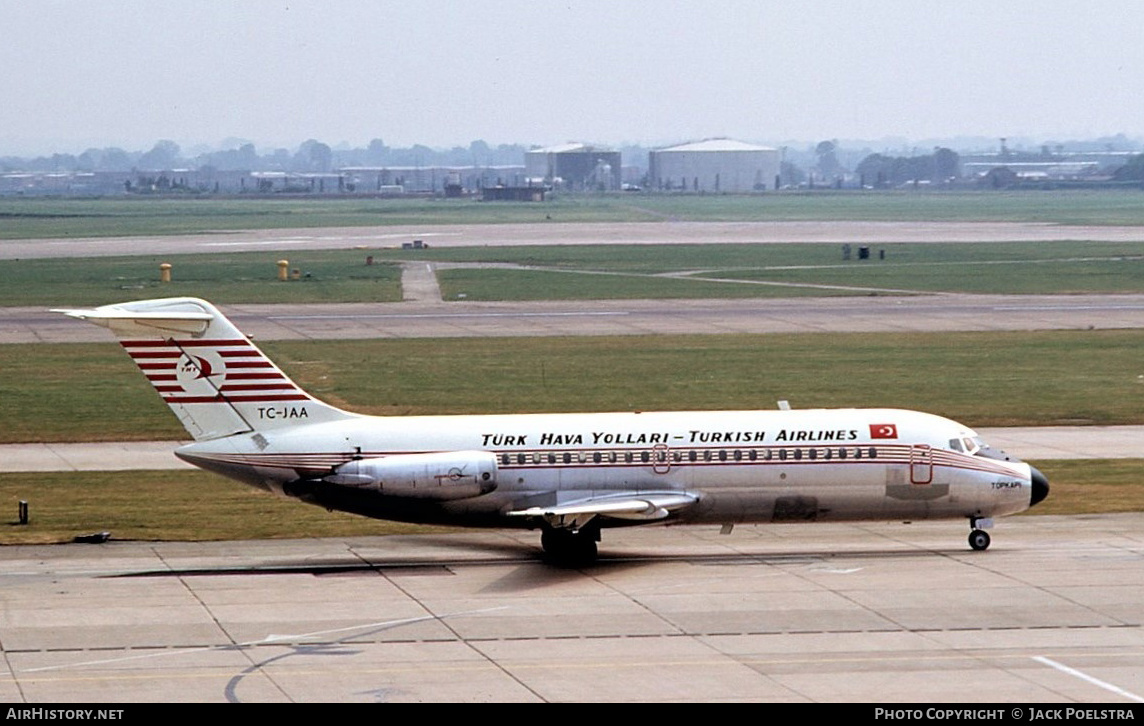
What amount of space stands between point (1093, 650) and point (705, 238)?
5850 inches

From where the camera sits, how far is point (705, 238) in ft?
580

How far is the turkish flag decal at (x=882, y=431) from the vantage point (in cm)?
3800

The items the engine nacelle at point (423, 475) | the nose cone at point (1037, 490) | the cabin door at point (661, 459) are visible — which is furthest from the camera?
the nose cone at point (1037, 490)

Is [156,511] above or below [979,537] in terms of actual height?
below

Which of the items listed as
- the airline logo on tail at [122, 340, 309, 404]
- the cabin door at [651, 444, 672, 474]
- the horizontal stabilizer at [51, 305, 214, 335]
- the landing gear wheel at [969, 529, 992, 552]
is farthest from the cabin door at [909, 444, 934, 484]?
the horizontal stabilizer at [51, 305, 214, 335]

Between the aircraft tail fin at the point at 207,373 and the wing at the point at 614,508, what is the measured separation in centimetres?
588

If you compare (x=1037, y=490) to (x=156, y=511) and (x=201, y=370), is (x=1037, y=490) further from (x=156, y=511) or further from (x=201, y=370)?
(x=156, y=511)

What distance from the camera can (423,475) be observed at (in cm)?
3684

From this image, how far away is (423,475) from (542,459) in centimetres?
261

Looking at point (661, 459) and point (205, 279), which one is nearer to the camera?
point (661, 459)

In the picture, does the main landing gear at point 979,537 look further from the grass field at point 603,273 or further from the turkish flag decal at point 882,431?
the grass field at point 603,273

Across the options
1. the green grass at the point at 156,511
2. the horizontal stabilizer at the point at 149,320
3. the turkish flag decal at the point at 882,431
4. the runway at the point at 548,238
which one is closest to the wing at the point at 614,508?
the turkish flag decal at the point at 882,431

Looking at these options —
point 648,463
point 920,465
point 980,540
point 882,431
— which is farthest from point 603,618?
point 980,540

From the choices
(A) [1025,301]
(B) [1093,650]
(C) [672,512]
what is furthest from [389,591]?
(A) [1025,301]
